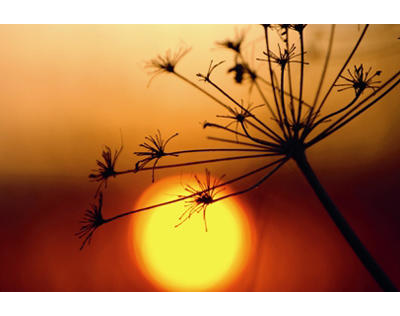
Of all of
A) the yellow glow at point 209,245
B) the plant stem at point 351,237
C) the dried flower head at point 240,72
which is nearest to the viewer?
the plant stem at point 351,237

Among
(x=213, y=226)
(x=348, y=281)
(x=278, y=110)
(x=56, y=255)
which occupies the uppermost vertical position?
(x=278, y=110)

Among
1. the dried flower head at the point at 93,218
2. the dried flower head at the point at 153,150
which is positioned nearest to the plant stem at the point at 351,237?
the dried flower head at the point at 153,150

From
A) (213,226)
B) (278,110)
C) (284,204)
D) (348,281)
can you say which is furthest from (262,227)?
(278,110)

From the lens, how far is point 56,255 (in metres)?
6.92

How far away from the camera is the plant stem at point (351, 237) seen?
2697 millimetres

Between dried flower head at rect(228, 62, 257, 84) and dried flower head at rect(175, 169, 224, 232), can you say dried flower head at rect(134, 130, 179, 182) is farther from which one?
dried flower head at rect(228, 62, 257, 84)

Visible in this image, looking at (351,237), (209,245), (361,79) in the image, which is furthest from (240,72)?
(209,245)

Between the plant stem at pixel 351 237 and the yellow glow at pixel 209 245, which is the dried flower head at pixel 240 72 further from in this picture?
the yellow glow at pixel 209 245

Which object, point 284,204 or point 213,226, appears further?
point 284,204

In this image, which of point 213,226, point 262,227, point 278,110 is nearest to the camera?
point 278,110

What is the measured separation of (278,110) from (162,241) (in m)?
4.50

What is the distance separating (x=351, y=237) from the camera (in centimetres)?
283

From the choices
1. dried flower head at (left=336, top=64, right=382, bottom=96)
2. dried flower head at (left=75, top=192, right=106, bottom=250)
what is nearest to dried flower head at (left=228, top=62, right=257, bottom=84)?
dried flower head at (left=336, top=64, right=382, bottom=96)
